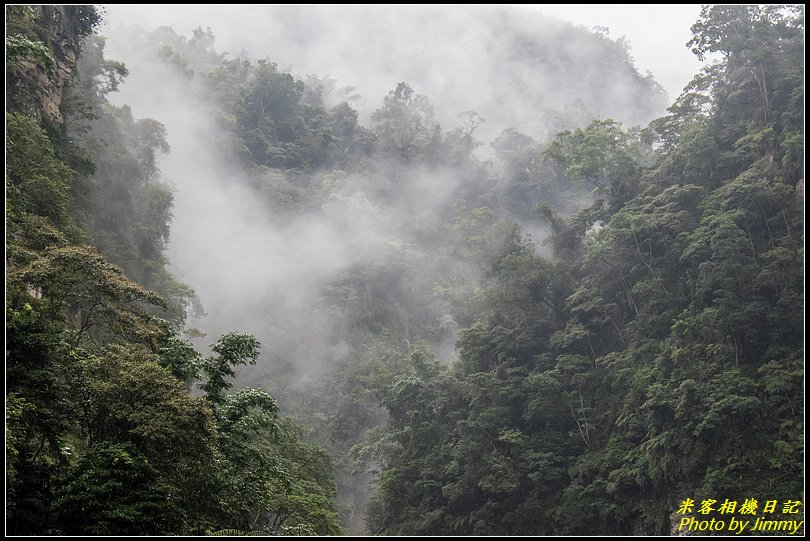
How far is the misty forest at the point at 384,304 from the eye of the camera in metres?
8.66

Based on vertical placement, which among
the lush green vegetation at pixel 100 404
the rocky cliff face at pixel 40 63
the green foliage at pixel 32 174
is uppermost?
the rocky cliff face at pixel 40 63

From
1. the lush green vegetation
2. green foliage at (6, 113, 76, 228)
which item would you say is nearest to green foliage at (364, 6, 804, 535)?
the lush green vegetation

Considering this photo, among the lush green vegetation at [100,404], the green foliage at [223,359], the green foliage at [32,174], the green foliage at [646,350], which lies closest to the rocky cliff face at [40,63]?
the lush green vegetation at [100,404]

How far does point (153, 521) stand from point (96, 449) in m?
1.10

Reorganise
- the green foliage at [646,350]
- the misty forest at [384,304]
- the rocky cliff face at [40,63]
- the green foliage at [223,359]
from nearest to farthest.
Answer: the misty forest at [384,304] → the green foliage at [223,359] → the rocky cliff face at [40,63] → the green foliage at [646,350]

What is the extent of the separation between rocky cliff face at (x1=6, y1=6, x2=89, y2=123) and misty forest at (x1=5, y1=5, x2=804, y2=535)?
0.33 ft

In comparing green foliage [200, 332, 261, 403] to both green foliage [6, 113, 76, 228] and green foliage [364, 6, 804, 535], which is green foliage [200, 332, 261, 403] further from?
green foliage [364, 6, 804, 535]

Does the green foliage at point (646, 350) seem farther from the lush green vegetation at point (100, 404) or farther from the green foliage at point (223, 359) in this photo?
the green foliage at point (223, 359)

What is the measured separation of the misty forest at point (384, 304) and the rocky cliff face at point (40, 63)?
0.10 m

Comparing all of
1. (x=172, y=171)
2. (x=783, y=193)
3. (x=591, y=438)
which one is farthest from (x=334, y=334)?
(x=783, y=193)

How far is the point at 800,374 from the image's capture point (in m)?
15.2

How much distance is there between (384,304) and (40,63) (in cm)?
2534

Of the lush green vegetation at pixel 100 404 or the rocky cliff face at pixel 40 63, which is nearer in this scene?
the lush green vegetation at pixel 100 404

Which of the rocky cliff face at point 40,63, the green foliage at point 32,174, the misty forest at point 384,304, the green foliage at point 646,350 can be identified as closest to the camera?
the misty forest at point 384,304
